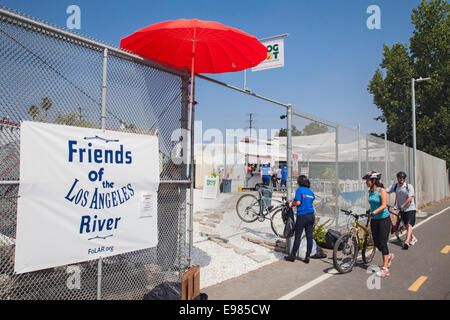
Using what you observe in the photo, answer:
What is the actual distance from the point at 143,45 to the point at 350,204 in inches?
293

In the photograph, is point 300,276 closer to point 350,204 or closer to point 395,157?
point 350,204

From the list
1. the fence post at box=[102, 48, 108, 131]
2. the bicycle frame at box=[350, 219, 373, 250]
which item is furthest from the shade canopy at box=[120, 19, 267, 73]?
the bicycle frame at box=[350, 219, 373, 250]

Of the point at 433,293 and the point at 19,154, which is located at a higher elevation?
the point at 19,154

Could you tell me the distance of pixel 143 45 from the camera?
14.2ft

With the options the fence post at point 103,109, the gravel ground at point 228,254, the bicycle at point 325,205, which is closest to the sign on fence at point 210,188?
the gravel ground at point 228,254

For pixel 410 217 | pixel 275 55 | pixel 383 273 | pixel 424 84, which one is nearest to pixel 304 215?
pixel 383 273

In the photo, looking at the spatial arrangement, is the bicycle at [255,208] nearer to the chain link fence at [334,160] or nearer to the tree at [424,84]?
the chain link fence at [334,160]

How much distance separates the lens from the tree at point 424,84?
2389 cm

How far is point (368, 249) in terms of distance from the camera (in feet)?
20.9

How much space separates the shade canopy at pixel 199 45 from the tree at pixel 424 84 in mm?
24411

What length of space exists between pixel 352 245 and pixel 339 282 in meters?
0.95

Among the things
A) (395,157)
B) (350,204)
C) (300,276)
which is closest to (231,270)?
(300,276)

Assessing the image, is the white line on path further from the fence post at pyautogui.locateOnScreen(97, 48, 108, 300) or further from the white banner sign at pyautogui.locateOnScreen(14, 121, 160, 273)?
the fence post at pyautogui.locateOnScreen(97, 48, 108, 300)

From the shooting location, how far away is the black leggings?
19.1 feet
